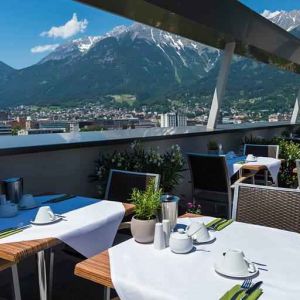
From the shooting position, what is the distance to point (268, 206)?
221cm

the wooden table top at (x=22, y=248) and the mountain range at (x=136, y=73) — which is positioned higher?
the mountain range at (x=136, y=73)

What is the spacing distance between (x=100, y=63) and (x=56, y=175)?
2199 millimetres

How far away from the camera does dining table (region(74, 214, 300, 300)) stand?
1246 mm

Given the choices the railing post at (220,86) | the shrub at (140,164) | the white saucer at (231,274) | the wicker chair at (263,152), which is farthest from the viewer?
the railing post at (220,86)

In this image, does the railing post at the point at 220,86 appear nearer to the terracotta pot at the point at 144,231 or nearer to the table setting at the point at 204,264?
the table setting at the point at 204,264

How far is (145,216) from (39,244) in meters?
0.51

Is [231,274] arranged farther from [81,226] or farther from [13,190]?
[13,190]

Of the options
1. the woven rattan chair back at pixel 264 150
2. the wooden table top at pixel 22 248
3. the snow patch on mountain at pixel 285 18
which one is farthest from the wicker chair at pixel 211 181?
the snow patch on mountain at pixel 285 18

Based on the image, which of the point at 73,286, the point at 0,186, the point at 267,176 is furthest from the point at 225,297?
the point at 267,176

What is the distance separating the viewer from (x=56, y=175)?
11.5ft

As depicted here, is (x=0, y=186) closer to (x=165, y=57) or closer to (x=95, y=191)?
(x=95, y=191)

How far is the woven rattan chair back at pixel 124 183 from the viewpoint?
279cm

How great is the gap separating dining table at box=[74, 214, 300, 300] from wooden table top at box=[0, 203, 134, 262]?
1.15 ft

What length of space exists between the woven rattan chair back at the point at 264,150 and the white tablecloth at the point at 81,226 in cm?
354
